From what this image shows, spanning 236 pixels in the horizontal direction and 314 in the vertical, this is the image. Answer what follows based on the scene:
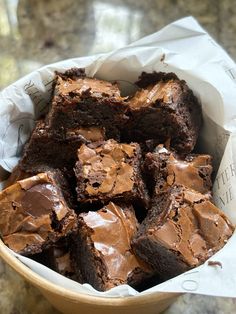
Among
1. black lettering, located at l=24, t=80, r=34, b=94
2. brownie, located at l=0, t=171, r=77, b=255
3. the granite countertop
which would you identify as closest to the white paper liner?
black lettering, located at l=24, t=80, r=34, b=94

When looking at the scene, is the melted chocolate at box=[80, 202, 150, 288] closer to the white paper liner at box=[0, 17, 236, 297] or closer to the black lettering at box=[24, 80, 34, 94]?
the white paper liner at box=[0, 17, 236, 297]

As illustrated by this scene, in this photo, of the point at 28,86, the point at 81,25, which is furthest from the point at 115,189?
the point at 81,25

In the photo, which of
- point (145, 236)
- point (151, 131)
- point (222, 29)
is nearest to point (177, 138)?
point (151, 131)

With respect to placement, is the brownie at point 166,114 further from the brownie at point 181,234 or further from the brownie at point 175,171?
the brownie at point 181,234

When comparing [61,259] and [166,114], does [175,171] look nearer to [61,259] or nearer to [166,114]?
[166,114]

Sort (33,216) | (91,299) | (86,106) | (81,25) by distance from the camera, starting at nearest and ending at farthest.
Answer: (91,299) < (33,216) < (86,106) < (81,25)

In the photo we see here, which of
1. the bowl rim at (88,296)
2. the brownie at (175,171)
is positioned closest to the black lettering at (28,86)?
the brownie at (175,171)
